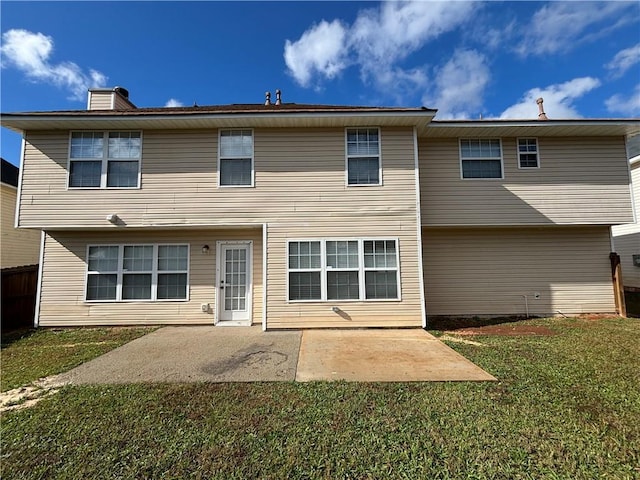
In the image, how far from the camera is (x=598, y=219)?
7.75 meters

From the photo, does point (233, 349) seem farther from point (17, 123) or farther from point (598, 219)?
point (598, 219)

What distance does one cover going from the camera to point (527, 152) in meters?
8.02

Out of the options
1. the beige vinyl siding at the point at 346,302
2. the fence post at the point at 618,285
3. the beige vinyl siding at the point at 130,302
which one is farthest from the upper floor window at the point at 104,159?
the fence post at the point at 618,285

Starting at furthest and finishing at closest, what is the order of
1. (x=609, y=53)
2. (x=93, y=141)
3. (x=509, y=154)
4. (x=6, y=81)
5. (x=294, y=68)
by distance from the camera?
(x=294, y=68)
(x=609, y=53)
(x=509, y=154)
(x=93, y=141)
(x=6, y=81)

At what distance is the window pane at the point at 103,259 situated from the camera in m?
7.61

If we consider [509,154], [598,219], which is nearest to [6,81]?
[509,154]

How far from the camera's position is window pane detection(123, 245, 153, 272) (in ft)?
25.1

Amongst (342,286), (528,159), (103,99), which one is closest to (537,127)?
(528,159)

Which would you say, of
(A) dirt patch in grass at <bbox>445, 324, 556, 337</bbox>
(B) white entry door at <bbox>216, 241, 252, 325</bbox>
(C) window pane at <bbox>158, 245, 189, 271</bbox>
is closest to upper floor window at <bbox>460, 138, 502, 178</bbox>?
(A) dirt patch in grass at <bbox>445, 324, 556, 337</bbox>

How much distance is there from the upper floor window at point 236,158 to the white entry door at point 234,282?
64.9 inches

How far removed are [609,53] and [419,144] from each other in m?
7.56

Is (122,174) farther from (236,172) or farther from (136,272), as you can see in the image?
(236,172)

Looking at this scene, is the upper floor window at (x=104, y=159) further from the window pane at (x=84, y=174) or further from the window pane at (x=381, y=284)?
the window pane at (x=381, y=284)

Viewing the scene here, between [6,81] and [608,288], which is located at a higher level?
[6,81]
